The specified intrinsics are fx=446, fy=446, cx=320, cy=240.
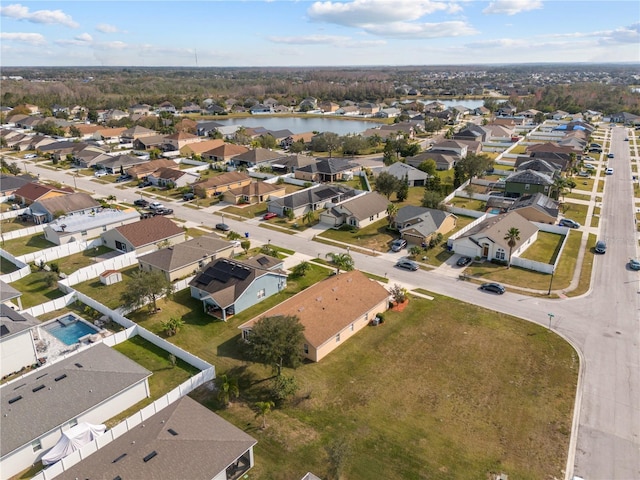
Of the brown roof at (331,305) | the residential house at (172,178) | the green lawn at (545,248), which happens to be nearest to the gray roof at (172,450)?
the brown roof at (331,305)

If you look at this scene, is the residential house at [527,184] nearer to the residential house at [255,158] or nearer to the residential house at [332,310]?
the residential house at [332,310]

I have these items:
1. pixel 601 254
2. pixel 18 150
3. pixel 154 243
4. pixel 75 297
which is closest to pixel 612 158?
pixel 601 254

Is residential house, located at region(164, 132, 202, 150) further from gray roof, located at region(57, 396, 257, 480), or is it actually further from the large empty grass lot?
gray roof, located at region(57, 396, 257, 480)

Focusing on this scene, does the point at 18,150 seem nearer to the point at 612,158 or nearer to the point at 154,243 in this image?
the point at 154,243

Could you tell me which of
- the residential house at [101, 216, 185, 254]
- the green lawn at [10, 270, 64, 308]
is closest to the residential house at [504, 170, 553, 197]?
the residential house at [101, 216, 185, 254]

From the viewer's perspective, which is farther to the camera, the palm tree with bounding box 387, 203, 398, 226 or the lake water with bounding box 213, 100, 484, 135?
the lake water with bounding box 213, 100, 484, 135

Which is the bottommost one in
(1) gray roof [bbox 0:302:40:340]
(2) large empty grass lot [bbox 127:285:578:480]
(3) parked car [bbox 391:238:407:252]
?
(2) large empty grass lot [bbox 127:285:578:480]
